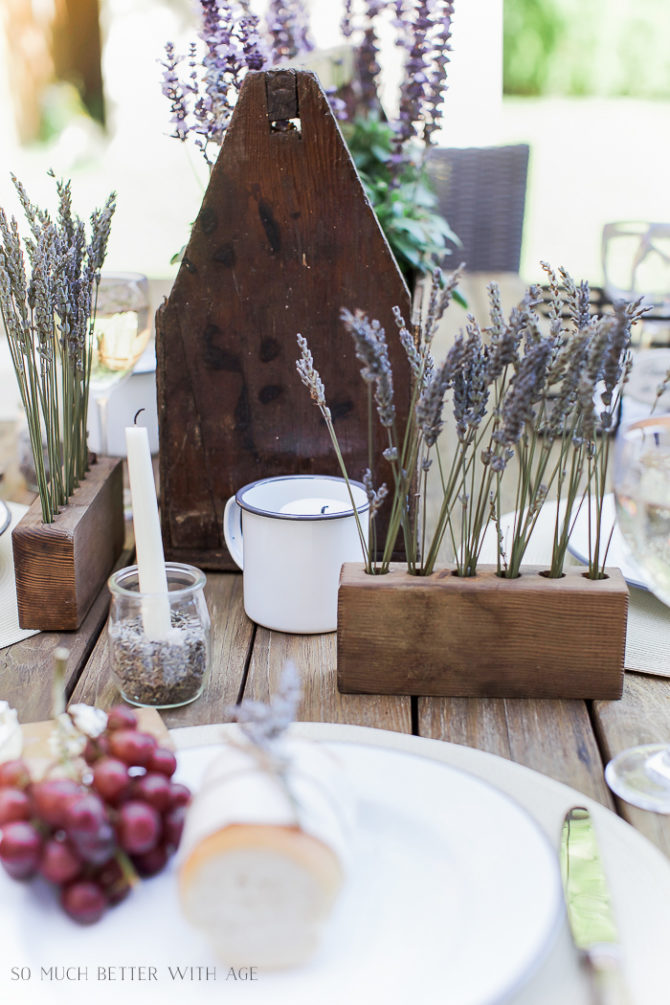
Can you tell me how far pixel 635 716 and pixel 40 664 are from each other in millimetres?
477

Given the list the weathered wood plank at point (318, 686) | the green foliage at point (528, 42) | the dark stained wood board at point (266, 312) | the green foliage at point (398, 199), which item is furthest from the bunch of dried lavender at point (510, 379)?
the green foliage at point (528, 42)

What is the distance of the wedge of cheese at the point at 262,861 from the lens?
1.44 feet

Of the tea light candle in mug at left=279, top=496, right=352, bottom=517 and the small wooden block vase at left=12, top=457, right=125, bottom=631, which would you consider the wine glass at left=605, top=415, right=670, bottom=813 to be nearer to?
the tea light candle in mug at left=279, top=496, right=352, bottom=517

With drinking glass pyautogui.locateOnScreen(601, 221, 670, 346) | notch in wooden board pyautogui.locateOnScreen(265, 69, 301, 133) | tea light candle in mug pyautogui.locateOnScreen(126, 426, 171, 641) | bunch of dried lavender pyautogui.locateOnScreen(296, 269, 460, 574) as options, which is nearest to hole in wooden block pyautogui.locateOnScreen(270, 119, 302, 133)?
notch in wooden board pyautogui.locateOnScreen(265, 69, 301, 133)

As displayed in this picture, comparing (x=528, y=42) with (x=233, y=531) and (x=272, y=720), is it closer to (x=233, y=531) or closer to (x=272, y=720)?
(x=233, y=531)

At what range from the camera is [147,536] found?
750 millimetres

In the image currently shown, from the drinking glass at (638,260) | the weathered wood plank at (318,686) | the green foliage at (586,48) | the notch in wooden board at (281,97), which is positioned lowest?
the weathered wood plank at (318,686)

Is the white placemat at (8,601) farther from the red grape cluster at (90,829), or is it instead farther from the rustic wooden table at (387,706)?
the red grape cluster at (90,829)

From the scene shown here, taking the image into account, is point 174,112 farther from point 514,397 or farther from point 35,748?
point 35,748

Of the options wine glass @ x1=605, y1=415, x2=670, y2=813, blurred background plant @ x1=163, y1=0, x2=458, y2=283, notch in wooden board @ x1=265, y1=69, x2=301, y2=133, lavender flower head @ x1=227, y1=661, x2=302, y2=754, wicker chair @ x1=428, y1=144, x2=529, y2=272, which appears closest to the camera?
lavender flower head @ x1=227, y1=661, x2=302, y2=754

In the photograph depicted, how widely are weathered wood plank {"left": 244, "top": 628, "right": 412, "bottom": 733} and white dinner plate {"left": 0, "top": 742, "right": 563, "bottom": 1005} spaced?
0.24 metres

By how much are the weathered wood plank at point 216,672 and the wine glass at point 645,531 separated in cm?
28

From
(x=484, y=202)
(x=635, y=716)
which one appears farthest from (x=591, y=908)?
(x=484, y=202)

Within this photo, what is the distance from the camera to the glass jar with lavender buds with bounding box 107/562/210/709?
776mm
